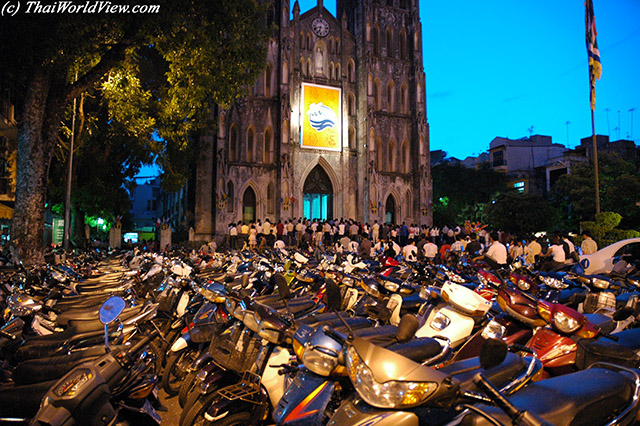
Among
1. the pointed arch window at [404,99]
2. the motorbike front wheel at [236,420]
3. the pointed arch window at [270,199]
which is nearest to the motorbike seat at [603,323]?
the motorbike front wheel at [236,420]

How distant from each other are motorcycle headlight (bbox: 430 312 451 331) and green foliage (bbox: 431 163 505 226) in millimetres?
35050

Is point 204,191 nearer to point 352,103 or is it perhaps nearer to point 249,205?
point 249,205

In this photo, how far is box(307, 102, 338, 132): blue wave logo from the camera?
30.4 metres

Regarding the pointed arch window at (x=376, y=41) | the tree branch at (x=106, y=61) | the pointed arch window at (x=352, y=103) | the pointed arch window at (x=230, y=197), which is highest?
the pointed arch window at (x=376, y=41)

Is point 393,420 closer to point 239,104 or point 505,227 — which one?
point 239,104

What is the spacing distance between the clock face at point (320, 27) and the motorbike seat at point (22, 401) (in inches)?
1271

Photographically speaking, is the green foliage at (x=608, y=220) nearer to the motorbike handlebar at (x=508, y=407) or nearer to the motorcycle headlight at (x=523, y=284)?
the motorcycle headlight at (x=523, y=284)

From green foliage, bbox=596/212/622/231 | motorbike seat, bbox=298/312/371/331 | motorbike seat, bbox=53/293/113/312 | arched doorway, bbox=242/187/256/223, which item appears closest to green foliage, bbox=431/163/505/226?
arched doorway, bbox=242/187/256/223

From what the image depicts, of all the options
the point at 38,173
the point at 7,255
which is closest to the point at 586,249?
the point at 38,173

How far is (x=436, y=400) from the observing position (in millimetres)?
1663

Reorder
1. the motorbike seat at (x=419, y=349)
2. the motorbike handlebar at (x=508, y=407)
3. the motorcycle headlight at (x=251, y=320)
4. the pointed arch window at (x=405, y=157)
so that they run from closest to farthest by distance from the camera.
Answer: the motorbike handlebar at (x=508, y=407)
the motorbike seat at (x=419, y=349)
the motorcycle headlight at (x=251, y=320)
the pointed arch window at (x=405, y=157)

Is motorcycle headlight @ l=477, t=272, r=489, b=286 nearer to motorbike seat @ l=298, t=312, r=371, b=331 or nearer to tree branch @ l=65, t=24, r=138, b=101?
motorbike seat @ l=298, t=312, r=371, b=331

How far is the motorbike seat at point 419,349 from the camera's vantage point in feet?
7.41

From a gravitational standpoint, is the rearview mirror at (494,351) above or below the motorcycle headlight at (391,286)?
above
